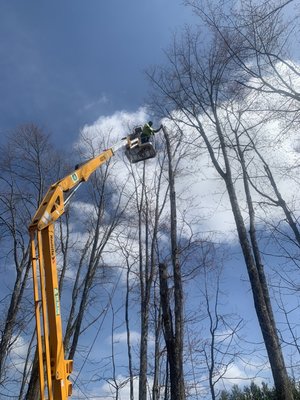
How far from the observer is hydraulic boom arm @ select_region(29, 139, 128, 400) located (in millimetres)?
4632

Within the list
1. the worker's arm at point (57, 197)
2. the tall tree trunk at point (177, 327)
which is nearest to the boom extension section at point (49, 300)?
the worker's arm at point (57, 197)

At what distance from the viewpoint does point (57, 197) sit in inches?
230

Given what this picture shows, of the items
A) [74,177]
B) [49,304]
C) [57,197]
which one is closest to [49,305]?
[49,304]

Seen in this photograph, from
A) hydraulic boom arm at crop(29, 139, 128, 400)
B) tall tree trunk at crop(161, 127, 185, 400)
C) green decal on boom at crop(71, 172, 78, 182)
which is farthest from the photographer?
tall tree trunk at crop(161, 127, 185, 400)

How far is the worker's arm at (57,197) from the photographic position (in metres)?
5.30

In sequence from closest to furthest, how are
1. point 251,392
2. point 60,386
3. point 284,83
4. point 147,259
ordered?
point 60,386, point 284,83, point 147,259, point 251,392

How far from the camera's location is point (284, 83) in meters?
6.74

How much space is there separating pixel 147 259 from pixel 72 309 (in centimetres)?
331

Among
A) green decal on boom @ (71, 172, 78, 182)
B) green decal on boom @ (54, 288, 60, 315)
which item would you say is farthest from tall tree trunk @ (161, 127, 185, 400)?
green decal on boom @ (54, 288, 60, 315)

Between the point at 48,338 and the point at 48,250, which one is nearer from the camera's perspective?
the point at 48,338

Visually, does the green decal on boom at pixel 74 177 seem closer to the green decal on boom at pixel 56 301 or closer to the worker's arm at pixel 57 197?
the worker's arm at pixel 57 197

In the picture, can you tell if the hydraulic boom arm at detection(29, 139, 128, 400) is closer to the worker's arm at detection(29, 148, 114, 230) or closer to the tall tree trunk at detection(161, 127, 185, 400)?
the worker's arm at detection(29, 148, 114, 230)

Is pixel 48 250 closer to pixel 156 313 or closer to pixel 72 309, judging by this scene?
pixel 72 309

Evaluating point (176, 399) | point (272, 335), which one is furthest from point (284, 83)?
point (176, 399)
